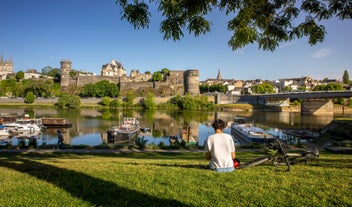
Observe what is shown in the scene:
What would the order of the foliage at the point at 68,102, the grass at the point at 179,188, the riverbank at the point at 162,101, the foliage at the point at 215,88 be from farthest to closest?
the foliage at the point at 215,88
the riverbank at the point at 162,101
the foliage at the point at 68,102
the grass at the point at 179,188

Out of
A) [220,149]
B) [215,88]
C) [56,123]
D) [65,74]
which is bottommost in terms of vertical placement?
[56,123]

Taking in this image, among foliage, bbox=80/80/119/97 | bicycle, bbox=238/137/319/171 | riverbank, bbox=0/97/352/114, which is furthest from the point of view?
foliage, bbox=80/80/119/97

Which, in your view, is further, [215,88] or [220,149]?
[215,88]

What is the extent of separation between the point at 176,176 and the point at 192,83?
105485 millimetres

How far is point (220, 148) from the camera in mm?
5969

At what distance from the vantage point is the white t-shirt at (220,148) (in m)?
5.87

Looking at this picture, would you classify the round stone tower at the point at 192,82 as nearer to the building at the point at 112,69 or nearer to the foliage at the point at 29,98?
the building at the point at 112,69

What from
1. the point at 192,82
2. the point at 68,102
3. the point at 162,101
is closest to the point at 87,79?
the point at 68,102

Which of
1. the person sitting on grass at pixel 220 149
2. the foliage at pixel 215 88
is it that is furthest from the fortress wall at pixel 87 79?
the person sitting on grass at pixel 220 149

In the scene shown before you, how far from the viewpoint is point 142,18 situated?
7055 mm

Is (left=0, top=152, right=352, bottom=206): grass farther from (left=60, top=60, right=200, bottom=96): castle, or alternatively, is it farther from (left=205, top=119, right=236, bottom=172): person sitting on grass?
(left=60, top=60, right=200, bottom=96): castle

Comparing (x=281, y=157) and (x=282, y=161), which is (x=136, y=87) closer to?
(x=282, y=161)

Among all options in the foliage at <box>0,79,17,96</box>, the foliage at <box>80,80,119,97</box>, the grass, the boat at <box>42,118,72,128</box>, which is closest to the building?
the foliage at <box>80,80,119,97</box>

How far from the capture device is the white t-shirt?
5.87m
